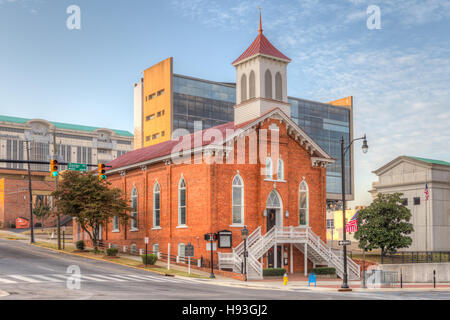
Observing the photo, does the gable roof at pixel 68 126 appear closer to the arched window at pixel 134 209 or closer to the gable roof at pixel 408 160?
the arched window at pixel 134 209

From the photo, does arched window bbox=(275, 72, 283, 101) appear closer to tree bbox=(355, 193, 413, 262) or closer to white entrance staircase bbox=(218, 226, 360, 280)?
white entrance staircase bbox=(218, 226, 360, 280)

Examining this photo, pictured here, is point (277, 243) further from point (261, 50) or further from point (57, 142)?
point (57, 142)

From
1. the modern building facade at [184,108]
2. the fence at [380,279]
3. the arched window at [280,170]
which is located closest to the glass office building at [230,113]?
the modern building facade at [184,108]

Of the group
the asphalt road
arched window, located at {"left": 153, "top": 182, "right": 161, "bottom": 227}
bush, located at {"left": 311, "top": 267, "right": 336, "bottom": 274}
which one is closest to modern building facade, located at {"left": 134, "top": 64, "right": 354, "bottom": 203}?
arched window, located at {"left": 153, "top": 182, "right": 161, "bottom": 227}

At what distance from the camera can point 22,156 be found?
138250 mm

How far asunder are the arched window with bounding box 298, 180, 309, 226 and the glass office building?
5778cm

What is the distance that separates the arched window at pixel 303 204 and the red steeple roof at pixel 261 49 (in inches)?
462

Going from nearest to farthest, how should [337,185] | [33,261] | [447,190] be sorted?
[33,261], [447,190], [337,185]

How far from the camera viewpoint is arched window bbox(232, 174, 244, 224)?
151 ft
